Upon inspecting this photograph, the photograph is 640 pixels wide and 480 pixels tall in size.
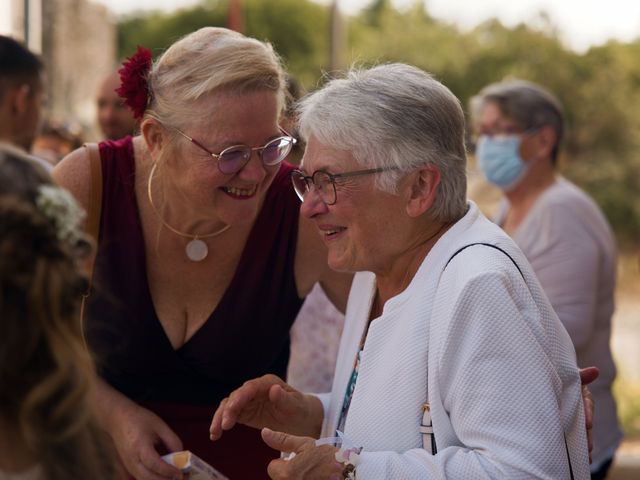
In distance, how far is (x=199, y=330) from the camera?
10.3 ft

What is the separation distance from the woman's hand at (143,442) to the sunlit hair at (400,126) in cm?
97

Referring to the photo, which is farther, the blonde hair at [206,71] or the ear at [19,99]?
the ear at [19,99]

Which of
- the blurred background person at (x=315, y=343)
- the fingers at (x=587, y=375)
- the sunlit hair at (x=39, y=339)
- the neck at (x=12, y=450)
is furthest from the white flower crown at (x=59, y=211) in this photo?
the blurred background person at (x=315, y=343)

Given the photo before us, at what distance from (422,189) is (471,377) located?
558mm

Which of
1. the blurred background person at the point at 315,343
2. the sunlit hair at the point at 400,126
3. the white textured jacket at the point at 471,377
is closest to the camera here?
the white textured jacket at the point at 471,377

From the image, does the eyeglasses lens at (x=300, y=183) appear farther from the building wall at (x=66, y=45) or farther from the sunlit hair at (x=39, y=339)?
the building wall at (x=66, y=45)

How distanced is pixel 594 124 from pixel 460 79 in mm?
4848

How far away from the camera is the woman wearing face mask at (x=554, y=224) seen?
4.48 m

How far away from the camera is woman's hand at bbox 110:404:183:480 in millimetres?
2730

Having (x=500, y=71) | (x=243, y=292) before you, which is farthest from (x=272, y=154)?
(x=500, y=71)

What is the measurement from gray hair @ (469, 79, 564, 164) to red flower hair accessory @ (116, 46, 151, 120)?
2.62m

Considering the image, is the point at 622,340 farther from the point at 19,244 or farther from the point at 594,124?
the point at 19,244

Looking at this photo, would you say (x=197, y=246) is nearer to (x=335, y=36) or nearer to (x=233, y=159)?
(x=233, y=159)

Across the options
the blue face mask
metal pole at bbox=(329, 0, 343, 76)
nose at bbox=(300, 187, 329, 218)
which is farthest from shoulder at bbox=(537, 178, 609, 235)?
metal pole at bbox=(329, 0, 343, 76)
